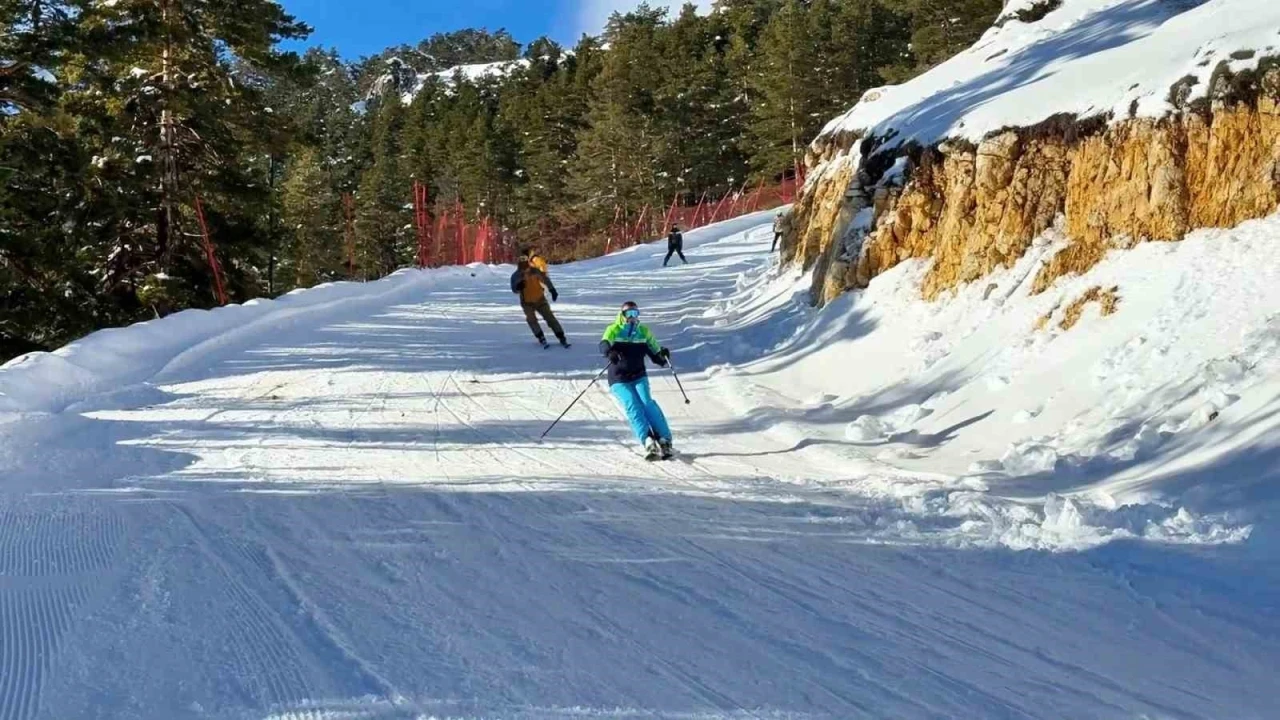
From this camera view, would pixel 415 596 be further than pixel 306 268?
No

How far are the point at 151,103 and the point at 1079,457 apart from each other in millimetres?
20676

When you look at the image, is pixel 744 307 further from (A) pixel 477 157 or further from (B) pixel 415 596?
(A) pixel 477 157

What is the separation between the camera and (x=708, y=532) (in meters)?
5.90

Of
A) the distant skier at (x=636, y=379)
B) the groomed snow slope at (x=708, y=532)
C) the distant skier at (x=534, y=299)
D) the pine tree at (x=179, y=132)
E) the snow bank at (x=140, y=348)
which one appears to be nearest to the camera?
the groomed snow slope at (x=708, y=532)

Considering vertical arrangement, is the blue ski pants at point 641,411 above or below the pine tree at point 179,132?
below

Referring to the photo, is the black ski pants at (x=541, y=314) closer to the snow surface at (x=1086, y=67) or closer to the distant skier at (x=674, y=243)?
the snow surface at (x=1086, y=67)

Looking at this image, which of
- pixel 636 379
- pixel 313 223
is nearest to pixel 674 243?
pixel 636 379

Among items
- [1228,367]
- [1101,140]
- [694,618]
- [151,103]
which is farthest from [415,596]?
[151,103]

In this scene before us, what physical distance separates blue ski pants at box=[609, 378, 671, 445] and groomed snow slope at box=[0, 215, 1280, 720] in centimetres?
36

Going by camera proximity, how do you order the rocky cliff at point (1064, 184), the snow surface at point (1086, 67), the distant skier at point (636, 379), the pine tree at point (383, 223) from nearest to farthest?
1. the distant skier at point (636, 379)
2. the rocky cliff at point (1064, 184)
3. the snow surface at point (1086, 67)
4. the pine tree at point (383, 223)

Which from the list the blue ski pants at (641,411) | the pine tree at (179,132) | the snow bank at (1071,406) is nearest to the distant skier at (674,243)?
the pine tree at (179,132)

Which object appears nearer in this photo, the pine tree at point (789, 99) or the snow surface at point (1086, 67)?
the snow surface at point (1086, 67)

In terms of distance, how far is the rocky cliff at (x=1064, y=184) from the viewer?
855 cm

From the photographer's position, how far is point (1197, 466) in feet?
20.2
